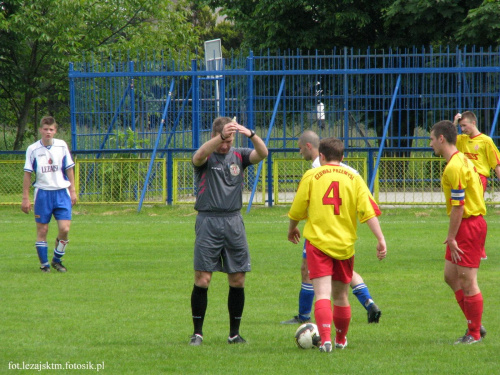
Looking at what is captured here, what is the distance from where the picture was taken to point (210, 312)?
8.42m

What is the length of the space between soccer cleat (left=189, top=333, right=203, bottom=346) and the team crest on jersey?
1.37 meters

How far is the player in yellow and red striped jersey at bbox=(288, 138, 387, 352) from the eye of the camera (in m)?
6.43

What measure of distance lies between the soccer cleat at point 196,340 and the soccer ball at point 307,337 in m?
0.80

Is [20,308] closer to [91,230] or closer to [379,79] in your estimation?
[91,230]

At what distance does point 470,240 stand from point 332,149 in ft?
4.54

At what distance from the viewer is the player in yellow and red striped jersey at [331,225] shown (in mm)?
6430

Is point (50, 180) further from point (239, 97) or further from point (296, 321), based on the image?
point (239, 97)

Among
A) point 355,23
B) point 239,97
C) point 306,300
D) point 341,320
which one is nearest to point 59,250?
point 306,300

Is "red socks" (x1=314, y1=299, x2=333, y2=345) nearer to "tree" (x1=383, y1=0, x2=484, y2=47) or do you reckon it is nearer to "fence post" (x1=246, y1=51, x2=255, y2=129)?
"fence post" (x1=246, y1=51, x2=255, y2=129)

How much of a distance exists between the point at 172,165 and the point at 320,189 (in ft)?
43.7

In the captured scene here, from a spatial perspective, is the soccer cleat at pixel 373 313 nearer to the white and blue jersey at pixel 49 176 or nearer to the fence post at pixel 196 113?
the white and blue jersey at pixel 49 176

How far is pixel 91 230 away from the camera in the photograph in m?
16.0

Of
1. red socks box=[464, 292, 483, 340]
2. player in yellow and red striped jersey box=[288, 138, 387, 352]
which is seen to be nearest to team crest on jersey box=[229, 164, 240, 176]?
player in yellow and red striped jersey box=[288, 138, 387, 352]

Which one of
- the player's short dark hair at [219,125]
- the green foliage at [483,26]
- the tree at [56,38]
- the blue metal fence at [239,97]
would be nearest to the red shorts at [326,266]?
the player's short dark hair at [219,125]
